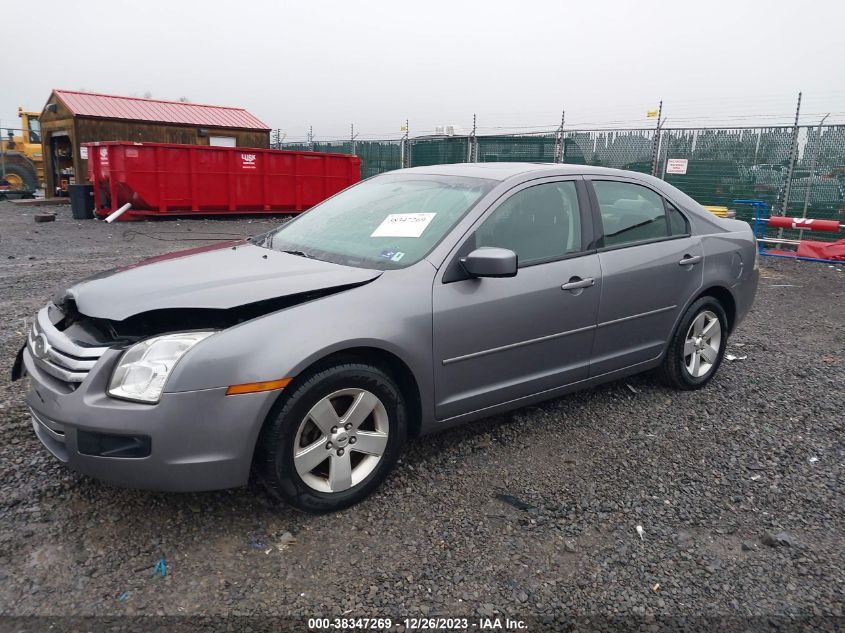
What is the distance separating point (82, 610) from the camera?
93.0 inches

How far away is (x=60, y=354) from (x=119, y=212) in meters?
13.7

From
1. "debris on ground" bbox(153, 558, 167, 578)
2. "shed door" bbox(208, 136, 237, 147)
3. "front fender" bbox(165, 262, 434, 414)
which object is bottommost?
"debris on ground" bbox(153, 558, 167, 578)

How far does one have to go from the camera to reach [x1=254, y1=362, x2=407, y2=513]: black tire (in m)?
2.76

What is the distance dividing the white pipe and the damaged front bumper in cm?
1377

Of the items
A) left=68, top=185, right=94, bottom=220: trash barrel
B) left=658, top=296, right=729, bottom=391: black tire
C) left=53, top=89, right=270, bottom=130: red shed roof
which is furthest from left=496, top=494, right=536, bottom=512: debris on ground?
left=53, top=89, right=270, bottom=130: red shed roof

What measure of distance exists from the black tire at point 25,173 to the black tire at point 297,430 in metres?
24.8

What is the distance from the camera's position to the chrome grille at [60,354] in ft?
8.86

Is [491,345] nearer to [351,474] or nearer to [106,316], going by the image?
[351,474]

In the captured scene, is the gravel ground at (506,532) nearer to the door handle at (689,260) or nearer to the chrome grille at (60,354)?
the chrome grille at (60,354)

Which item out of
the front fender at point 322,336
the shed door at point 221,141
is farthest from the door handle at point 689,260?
the shed door at point 221,141

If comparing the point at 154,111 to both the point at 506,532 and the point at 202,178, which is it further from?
the point at 506,532

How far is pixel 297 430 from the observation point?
282cm

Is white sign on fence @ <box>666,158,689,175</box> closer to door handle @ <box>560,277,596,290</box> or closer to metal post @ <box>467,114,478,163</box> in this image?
metal post @ <box>467,114,478,163</box>

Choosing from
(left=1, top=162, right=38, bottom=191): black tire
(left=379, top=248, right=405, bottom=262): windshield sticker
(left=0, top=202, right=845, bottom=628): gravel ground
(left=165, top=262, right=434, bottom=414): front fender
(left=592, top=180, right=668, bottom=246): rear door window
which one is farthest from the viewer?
(left=1, top=162, right=38, bottom=191): black tire
